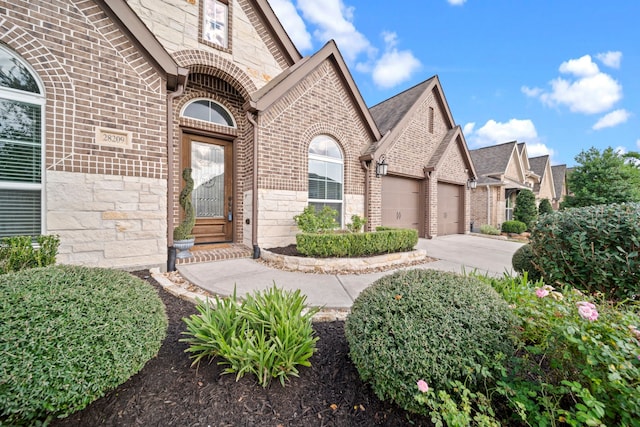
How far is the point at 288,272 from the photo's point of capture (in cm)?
462

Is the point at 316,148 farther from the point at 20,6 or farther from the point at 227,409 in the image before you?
the point at 227,409

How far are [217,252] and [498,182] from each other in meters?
16.2

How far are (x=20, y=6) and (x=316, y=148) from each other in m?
5.40

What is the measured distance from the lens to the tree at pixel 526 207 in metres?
13.7

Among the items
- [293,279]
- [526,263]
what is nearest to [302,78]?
[293,279]

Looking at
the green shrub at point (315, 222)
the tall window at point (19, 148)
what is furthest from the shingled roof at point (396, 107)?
the tall window at point (19, 148)

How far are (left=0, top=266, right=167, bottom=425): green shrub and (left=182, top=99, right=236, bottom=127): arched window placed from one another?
4.86 meters

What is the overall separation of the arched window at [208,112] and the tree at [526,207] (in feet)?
52.3

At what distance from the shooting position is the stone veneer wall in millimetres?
3676

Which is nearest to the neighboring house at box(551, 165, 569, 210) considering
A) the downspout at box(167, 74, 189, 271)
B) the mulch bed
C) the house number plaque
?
the mulch bed

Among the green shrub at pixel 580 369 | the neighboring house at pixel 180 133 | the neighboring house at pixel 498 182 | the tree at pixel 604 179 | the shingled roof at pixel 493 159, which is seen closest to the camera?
the green shrub at pixel 580 369

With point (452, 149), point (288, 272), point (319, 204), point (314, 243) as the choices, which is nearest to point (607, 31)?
point (452, 149)

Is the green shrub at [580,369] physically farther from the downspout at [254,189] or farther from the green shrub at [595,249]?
the downspout at [254,189]

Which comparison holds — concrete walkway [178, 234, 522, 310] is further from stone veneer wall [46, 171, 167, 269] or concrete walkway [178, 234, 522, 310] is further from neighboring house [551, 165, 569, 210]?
neighboring house [551, 165, 569, 210]
